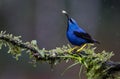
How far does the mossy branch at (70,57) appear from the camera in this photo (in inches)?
62.3

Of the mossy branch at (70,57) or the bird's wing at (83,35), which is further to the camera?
A: the bird's wing at (83,35)

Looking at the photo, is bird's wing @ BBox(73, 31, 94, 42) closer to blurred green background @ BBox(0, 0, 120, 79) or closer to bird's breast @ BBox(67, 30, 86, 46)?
bird's breast @ BBox(67, 30, 86, 46)

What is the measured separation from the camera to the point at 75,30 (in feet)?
6.01

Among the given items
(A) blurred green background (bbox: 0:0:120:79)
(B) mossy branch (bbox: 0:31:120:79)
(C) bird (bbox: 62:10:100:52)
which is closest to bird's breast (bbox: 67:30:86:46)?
(C) bird (bbox: 62:10:100:52)

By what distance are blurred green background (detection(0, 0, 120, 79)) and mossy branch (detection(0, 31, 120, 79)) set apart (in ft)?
13.5

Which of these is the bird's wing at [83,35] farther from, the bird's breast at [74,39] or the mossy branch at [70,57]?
the mossy branch at [70,57]

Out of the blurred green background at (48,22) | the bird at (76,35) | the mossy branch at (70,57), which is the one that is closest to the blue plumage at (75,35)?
the bird at (76,35)

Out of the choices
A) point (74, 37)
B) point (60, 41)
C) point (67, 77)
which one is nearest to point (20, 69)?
point (60, 41)

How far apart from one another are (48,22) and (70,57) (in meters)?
5.11

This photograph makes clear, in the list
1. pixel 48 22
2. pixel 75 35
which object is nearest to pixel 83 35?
pixel 75 35

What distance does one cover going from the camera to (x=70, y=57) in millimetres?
1630

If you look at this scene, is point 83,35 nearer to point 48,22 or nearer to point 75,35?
point 75,35

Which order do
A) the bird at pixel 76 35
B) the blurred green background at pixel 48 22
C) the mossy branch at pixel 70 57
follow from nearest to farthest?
the mossy branch at pixel 70 57 → the bird at pixel 76 35 → the blurred green background at pixel 48 22

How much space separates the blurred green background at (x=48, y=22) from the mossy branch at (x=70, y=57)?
410cm
